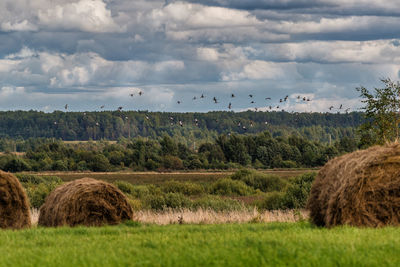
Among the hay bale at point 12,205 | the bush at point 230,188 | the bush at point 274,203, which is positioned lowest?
the bush at point 230,188

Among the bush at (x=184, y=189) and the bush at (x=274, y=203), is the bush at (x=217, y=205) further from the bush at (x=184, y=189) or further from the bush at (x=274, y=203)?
the bush at (x=184, y=189)

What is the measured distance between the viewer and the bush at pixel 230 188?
4623 cm

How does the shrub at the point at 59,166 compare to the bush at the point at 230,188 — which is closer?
the bush at the point at 230,188

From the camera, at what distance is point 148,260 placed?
35.0 feet

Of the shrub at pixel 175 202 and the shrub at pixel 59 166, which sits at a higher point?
the shrub at pixel 175 202

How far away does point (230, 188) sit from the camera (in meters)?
47.2

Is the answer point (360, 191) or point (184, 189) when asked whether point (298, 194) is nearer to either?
point (360, 191)

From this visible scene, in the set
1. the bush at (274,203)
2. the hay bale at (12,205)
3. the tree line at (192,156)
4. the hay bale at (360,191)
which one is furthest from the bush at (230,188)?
the tree line at (192,156)

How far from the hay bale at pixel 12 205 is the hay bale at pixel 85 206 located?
0.71m

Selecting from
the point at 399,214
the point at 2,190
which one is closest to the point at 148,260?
the point at 399,214

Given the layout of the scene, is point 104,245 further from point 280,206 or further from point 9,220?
point 280,206

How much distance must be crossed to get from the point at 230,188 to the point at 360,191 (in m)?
31.6

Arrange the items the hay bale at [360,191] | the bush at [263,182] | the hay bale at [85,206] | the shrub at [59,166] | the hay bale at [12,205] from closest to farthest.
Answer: the hay bale at [360,191] < the hay bale at [85,206] < the hay bale at [12,205] < the bush at [263,182] < the shrub at [59,166]

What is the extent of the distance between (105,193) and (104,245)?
6.87 metres
